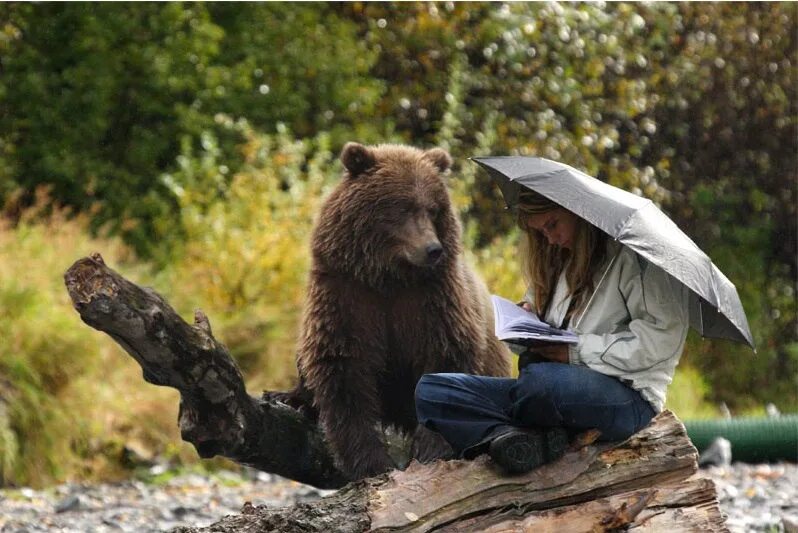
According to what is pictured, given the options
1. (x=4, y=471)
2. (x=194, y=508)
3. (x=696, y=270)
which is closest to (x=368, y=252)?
(x=696, y=270)

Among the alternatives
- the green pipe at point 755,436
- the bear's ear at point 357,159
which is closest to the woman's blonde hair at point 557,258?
the bear's ear at point 357,159

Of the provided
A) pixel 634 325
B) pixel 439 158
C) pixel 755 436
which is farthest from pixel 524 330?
pixel 755 436

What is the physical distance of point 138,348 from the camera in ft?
13.1

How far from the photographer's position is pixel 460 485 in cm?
390

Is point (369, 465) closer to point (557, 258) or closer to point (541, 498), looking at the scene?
point (541, 498)

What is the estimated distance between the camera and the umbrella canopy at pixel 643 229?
3783 mm

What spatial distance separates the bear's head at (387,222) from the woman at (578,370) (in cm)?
53

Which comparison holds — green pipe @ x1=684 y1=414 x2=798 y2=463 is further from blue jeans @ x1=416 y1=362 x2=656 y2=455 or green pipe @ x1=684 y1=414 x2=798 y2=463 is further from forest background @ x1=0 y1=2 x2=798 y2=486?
blue jeans @ x1=416 y1=362 x2=656 y2=455

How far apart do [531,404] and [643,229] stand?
672mm

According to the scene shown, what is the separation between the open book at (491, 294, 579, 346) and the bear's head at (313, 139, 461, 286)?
1.78 feet

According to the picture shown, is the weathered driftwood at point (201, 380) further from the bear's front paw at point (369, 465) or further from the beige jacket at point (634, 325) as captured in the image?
the beige jacket at point (634, 325)

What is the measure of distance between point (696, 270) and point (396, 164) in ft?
4.58

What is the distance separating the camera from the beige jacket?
3889 mm

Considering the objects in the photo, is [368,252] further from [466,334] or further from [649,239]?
[649,239]
